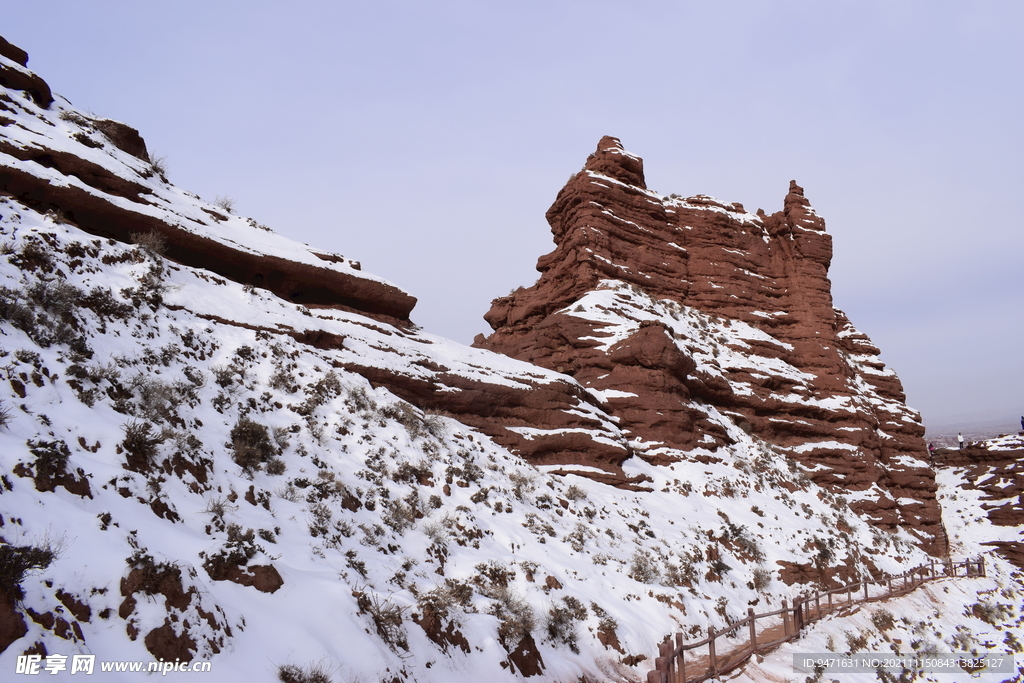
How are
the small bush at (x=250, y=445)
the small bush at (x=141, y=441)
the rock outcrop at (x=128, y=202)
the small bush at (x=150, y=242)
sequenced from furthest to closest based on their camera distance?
the small bush at (x=150, y=242)
the rock outcrop at (x=128, y=202)
the small bush at (x=250, y=445)
the small bush at (x=141, y=441)

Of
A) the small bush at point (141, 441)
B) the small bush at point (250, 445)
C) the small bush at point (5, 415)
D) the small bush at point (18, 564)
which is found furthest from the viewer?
the small bush at point (250, 445)

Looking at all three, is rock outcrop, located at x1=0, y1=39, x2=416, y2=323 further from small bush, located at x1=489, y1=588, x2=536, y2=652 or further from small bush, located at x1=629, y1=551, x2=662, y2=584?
small bush, located at x1=489, y1=588, x2=536, y2=652

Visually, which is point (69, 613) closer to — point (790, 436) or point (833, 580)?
point (833, 580)

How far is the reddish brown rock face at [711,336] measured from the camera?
28.9 m

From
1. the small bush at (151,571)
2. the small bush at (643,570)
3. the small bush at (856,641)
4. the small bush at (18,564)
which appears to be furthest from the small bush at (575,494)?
the small bush at (18,564)

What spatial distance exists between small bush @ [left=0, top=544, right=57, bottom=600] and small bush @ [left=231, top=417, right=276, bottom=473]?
5.63 m

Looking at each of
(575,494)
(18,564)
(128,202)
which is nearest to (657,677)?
(18,564)

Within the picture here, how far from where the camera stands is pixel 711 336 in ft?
122

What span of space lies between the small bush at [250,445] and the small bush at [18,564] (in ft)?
18.5

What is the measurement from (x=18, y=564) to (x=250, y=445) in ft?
22.9

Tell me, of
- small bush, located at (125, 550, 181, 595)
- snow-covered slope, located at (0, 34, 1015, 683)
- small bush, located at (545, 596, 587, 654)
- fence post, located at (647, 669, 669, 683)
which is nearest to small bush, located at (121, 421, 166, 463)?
snow-covered slope, located at (0, 34, 1015, 683)

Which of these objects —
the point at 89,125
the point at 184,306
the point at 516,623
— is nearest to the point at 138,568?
the point at 516,623

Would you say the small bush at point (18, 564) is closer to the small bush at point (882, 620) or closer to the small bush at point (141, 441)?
the small bush at point (141, 441)

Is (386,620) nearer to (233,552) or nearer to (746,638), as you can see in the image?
(233,552)
